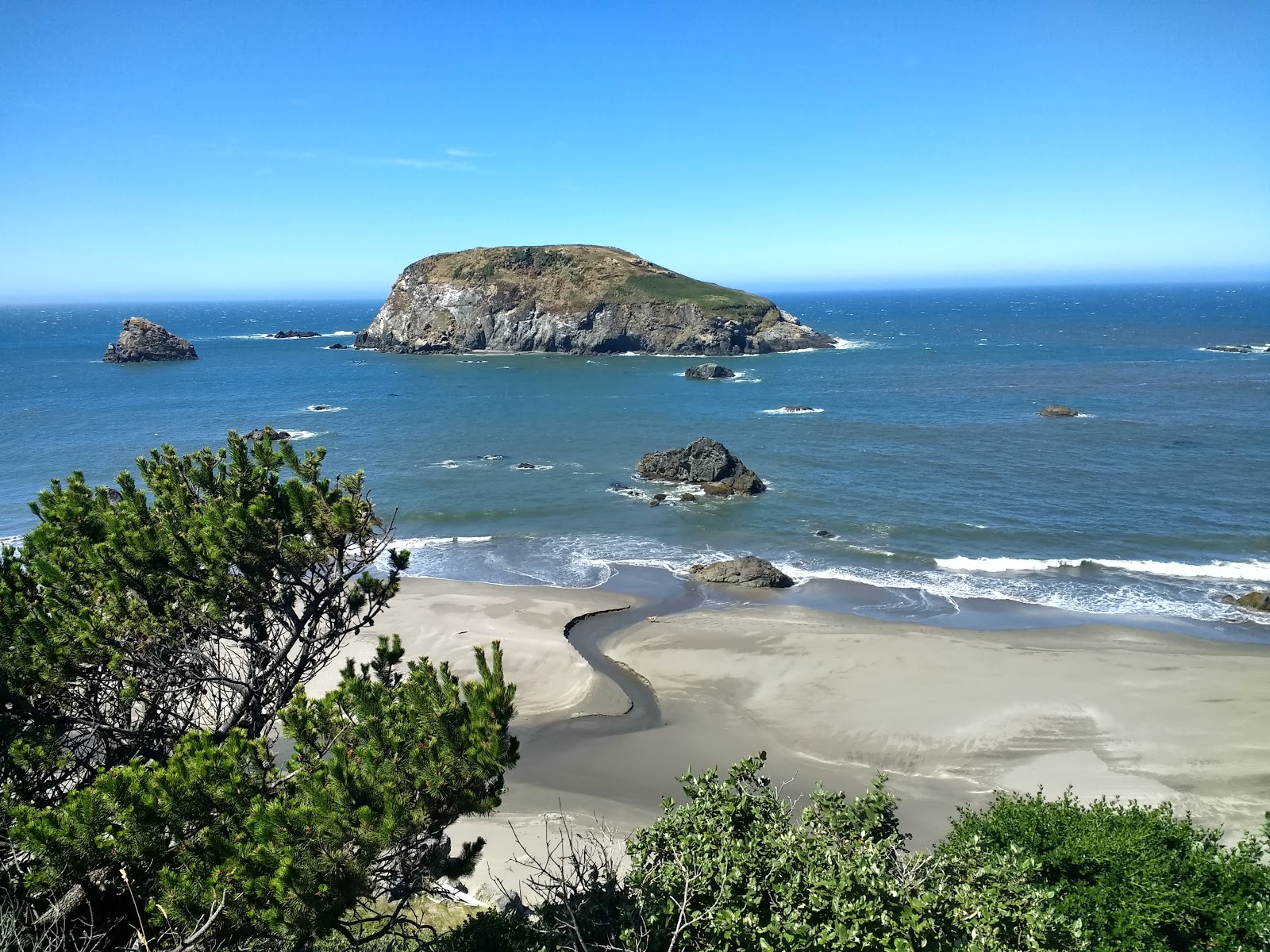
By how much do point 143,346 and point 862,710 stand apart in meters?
124

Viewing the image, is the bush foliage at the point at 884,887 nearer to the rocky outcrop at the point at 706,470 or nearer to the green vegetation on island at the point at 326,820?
the green vegetation on island at the point at 326,820

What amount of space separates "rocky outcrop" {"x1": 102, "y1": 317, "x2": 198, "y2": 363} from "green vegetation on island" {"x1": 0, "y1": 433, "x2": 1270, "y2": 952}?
121 m

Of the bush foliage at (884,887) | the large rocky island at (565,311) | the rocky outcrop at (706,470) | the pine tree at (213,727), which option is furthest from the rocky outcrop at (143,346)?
the bush foliage at (884,887)

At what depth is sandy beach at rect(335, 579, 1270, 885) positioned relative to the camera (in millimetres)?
18062

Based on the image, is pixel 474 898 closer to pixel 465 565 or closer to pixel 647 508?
pixel 465 565

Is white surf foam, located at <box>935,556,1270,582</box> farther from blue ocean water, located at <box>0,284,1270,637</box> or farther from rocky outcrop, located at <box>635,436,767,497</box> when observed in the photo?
rocky outcrop, located at <box>635,436,767,497</box>

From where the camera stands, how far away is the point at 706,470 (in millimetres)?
45438

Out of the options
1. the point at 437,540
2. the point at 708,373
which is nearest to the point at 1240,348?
the point at 708,373

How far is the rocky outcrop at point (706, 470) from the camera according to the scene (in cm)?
4378

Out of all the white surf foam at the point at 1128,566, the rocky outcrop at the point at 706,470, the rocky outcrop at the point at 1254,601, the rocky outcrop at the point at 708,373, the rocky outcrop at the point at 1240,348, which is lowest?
the rocky outcrop at the point at 1254,601

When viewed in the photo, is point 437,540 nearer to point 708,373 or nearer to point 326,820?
point 326,820

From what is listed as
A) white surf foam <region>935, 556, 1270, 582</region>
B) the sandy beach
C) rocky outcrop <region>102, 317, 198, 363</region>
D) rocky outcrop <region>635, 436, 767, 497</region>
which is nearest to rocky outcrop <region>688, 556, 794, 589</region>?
the sandy beach

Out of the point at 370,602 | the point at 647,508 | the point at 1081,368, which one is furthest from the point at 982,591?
the point at 1081,368

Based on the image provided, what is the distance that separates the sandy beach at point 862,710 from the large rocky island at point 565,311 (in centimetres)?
8923
